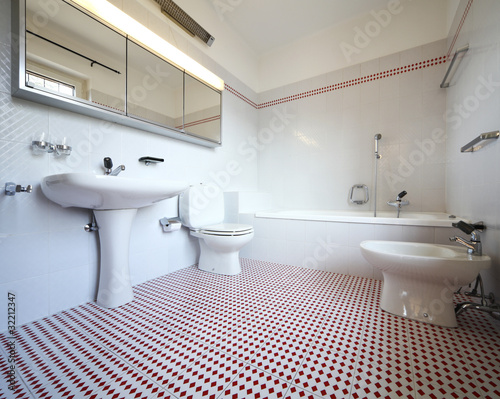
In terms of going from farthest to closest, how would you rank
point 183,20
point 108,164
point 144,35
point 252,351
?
point 183,20 < point 144,35 < point 108,164 < point 252,351

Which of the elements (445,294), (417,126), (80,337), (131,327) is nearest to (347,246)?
(445,294)

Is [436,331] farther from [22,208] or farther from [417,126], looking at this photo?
[22,208]

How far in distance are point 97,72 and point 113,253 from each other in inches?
47.7

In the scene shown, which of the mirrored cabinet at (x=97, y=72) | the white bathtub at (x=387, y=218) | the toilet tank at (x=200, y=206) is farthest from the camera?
the toilet tank at (x=200, y=206)

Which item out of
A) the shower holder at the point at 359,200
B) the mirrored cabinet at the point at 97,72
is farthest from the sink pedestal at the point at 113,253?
the shower holder at the point at 359,200

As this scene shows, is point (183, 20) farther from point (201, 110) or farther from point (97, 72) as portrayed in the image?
point (97, 72)

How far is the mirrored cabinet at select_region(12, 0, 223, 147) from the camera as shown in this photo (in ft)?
3.83

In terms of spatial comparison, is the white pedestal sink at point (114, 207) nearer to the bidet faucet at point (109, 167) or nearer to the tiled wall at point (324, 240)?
the bidet faucet at point (109, 167)

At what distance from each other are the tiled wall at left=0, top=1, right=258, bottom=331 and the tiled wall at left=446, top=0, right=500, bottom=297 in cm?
218

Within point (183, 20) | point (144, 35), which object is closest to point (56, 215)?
point (144, 35)

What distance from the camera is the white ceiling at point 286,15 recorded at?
7.62 ft

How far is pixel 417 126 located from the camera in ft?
7.36

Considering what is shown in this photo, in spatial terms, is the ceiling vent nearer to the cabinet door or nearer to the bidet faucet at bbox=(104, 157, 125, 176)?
the cabinet door

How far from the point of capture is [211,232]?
1878 mm
